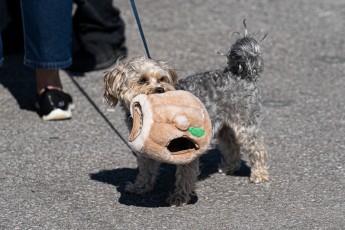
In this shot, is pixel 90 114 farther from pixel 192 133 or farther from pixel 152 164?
pixel 192 133

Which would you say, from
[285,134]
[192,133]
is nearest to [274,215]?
[192,133]

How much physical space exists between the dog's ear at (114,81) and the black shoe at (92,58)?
9.28 feet

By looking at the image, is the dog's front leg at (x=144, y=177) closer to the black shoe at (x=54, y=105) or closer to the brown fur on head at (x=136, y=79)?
the brown fur on head at (x=136, y=79)

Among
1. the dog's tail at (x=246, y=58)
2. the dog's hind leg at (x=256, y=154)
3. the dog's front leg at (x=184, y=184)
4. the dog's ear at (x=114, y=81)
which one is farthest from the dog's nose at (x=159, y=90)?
the dog's hind leg at (x=256, y=154)

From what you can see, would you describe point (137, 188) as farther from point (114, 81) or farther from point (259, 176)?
point (259, 176)

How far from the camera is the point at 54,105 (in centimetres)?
702

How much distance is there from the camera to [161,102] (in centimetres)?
495

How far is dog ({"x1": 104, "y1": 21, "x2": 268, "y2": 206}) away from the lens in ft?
17.7

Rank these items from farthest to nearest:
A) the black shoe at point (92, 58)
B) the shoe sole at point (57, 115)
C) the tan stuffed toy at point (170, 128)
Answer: the black shoe at point (92, 58) < the shoe sole at point (57, 115) < the tan stuffed toy at point (170, 128)

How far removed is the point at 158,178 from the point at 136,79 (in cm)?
89

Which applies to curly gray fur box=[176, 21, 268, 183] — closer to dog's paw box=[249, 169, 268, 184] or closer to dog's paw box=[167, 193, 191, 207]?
dog's paw box=[249, 169, 268, 184]

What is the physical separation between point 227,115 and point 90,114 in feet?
5.91

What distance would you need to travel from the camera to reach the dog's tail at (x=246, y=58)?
5.65 metres

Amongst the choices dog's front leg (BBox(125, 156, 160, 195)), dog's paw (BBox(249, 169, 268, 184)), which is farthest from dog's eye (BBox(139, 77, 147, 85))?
dog's paw (BBox(249, 169, 268, 184))
